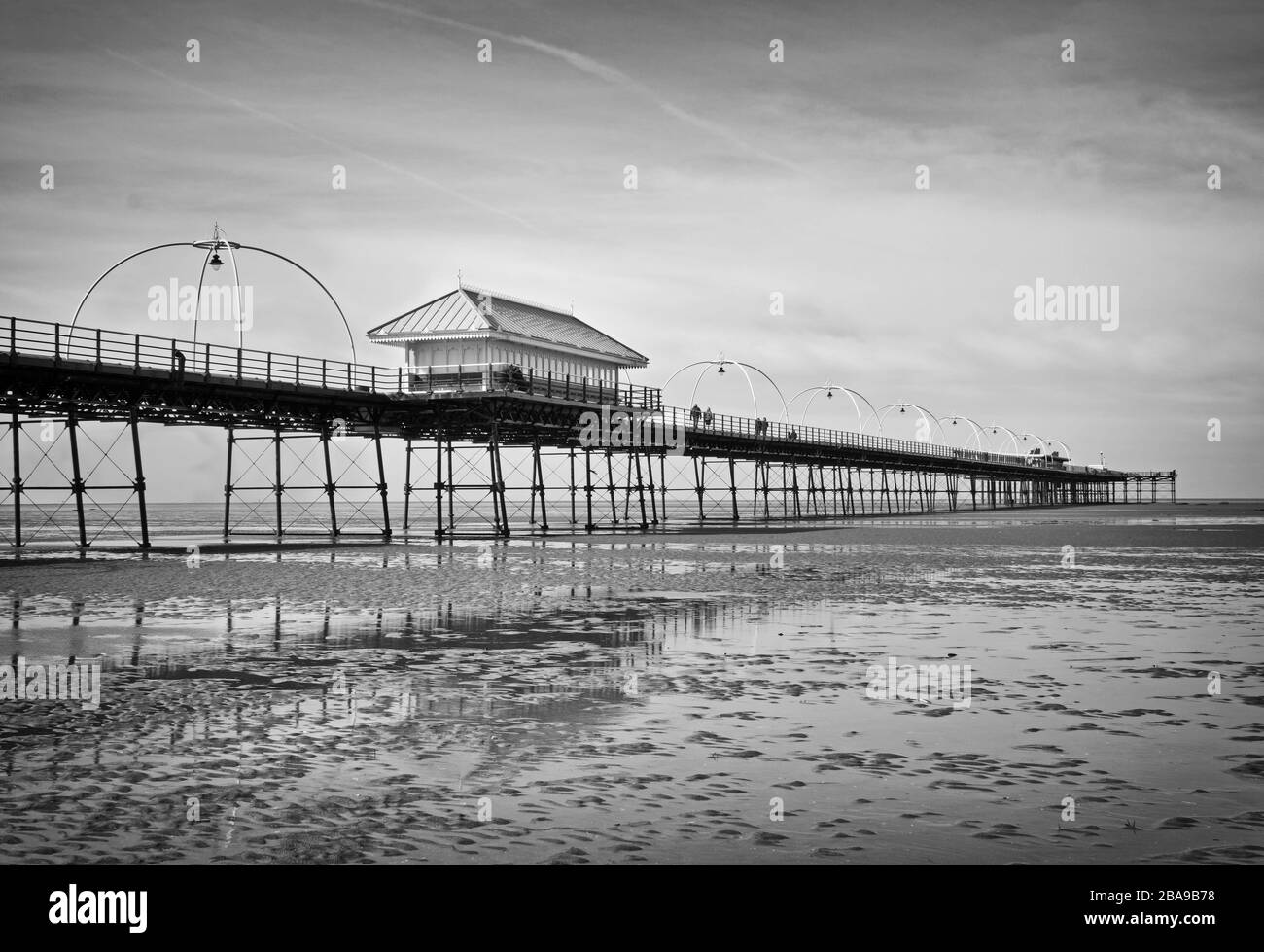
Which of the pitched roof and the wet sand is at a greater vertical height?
the pitched roof

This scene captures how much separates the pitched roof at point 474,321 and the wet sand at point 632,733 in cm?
3163

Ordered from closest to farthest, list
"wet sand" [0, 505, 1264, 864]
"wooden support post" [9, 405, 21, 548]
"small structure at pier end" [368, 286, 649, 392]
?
1. "wet sand" [0, 505, 1264, 864]
2. "wooden support post" [9, 405, 21, 548]
3. "small structure at pier end" [368, 286, 649, 392]

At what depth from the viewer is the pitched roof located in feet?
162

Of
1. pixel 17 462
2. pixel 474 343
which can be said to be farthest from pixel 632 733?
pixel 474 343

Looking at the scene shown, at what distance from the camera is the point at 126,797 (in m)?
6.61

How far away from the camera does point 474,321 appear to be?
161 ft

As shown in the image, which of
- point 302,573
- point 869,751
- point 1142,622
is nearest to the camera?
point 869,751

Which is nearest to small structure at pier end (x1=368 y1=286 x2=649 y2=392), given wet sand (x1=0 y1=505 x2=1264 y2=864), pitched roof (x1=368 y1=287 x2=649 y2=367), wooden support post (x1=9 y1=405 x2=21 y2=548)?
pitched roof (x1=368 y1=287 x2=649 y2=367)

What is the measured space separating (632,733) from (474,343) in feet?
136

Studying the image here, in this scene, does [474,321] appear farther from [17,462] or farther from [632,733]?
[632,733]

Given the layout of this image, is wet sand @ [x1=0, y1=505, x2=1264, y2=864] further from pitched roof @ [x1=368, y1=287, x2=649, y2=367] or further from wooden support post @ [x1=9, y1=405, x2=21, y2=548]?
pitched roof @ [x1=368, y1=287, x2=649, y2=367]
